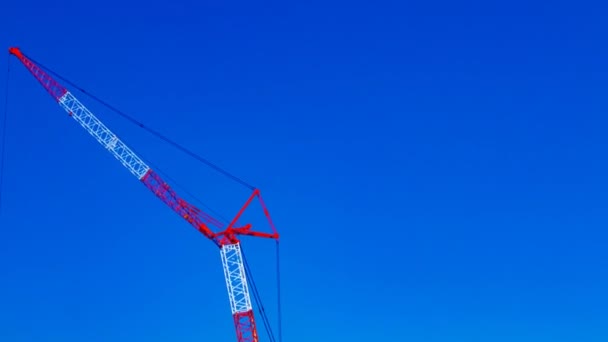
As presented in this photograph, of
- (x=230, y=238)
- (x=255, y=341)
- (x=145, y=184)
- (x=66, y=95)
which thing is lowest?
(x=255, y=341)

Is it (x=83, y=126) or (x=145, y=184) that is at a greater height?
(x=83, y=126)

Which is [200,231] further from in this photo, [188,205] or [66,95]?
[66,95]

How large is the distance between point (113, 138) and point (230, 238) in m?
22.9

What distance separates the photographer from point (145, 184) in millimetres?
90375

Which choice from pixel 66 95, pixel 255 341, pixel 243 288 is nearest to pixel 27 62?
pixel 66 95

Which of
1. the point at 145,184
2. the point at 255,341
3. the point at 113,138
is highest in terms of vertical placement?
the point at 113,138

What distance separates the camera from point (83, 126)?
309 ft

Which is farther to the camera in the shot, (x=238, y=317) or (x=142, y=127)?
(x=142, y=127)

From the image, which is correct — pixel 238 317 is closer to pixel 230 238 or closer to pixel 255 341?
pixel 255 341

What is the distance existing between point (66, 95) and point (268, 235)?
37.5 metres

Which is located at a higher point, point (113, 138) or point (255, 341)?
point (113, 138)

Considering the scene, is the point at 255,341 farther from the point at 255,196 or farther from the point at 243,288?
the point at 255,196

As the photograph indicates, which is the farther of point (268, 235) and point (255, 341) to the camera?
point (268, 235)

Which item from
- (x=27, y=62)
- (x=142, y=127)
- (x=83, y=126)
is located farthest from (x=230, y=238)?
(x=27, y=62)
